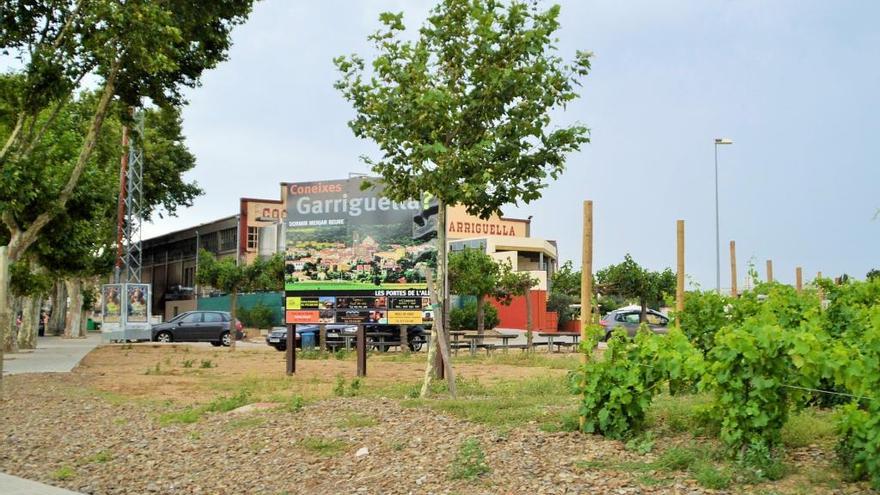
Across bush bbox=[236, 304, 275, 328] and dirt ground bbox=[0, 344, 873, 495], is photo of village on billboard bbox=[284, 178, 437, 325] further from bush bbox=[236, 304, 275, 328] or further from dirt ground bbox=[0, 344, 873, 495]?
bush bbox=[236, 304, 275, 328]

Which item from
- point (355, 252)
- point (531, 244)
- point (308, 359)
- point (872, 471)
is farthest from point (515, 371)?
point (531, 244)

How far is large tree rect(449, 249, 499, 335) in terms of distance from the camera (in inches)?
1238

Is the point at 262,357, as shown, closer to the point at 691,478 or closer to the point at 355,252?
the point at 355,252

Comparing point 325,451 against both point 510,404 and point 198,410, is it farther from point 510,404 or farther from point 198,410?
point 198,410

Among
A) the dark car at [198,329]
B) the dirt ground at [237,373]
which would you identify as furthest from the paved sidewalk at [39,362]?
the dark car at [198,329]

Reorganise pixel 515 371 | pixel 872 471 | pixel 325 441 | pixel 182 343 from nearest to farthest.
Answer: pixel 872 471 → pixel 325 441 → pixel 515 371 → pixel 182 343

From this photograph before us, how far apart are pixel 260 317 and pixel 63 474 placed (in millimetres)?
42417

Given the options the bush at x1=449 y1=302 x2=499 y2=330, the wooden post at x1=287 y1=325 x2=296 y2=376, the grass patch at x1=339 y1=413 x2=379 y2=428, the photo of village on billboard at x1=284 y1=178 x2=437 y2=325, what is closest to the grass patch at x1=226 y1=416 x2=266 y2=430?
the grass patch at x1=339 y1=413 x2=379 y2=428

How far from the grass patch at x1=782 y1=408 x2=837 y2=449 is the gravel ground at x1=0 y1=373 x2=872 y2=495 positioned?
1.15 meters

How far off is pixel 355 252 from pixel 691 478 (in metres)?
20.8

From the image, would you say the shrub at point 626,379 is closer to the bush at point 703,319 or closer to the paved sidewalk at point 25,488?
the bush at point 703,319

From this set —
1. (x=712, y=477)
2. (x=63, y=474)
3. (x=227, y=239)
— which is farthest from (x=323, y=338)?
(x=227, y=239)

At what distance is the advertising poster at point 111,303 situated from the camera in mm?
35469

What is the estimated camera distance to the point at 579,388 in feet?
24.3
